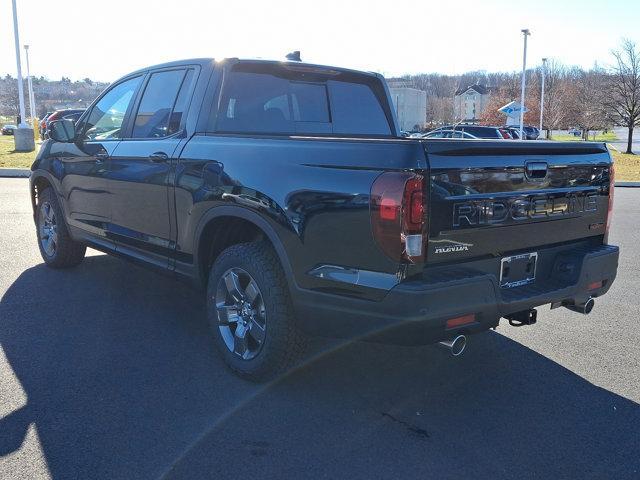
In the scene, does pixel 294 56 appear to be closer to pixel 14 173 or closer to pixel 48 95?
pixel 14 173

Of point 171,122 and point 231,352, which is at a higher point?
point 171,122

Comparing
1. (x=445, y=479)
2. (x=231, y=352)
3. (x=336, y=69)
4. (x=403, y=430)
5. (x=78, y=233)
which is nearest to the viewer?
(x=445, y=479)

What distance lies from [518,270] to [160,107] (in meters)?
2.86

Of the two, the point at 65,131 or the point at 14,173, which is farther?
the point at 14,173

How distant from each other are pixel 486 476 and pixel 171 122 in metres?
3.14

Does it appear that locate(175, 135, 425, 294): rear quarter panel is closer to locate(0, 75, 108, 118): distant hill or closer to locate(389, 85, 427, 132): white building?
locate(389, 85, 427, 132): white building

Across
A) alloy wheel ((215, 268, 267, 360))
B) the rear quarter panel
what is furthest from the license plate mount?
alloy wheel ((215, 268, 267, 360))

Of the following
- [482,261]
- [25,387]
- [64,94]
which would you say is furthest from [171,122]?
[64,94]

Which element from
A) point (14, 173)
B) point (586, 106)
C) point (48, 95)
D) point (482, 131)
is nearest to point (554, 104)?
point (586, 106)

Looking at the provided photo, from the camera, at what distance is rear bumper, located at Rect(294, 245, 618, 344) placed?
2.96 m

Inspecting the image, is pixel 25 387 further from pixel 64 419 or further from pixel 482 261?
pixel 482 261

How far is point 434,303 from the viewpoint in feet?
9.68

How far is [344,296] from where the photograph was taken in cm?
317

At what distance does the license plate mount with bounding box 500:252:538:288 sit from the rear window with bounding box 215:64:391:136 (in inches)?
77.9
